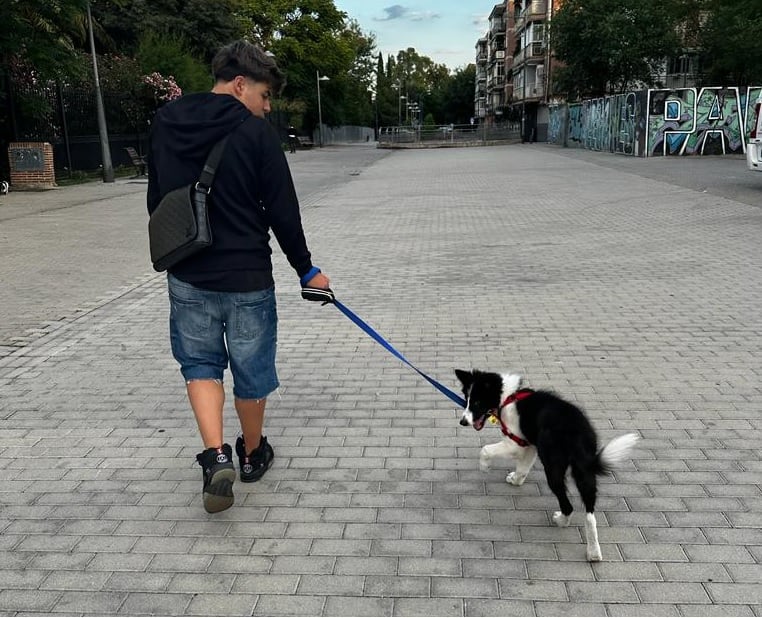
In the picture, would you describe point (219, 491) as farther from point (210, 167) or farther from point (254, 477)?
point (210, 167)

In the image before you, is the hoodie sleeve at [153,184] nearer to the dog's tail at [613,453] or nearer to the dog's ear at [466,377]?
the dog's ear at [466,377]

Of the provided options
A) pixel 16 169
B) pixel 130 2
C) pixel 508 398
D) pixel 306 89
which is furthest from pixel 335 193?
pixel 306 89

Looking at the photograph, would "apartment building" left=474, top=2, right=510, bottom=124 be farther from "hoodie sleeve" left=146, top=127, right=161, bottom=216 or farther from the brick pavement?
"hoodie sleeve" left=146, top=127, right=161, bottom=216

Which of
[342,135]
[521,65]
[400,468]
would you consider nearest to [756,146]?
A: [400,468]

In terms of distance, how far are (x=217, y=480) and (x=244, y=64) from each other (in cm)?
183

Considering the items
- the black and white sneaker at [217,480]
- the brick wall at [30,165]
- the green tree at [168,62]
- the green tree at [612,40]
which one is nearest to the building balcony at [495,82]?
the green tree at [612,40]

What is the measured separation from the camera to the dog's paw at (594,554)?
2883 mm

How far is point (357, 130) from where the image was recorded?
8688 cm

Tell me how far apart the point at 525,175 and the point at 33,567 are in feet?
71.5

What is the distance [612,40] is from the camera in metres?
39.9

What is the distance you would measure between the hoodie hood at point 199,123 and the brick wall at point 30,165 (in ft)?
61.1

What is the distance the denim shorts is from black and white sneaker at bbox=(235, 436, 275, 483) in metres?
0.39

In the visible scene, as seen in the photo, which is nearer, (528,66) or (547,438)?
(547,438)

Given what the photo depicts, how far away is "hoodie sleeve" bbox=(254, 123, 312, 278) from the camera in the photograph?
308 cm
